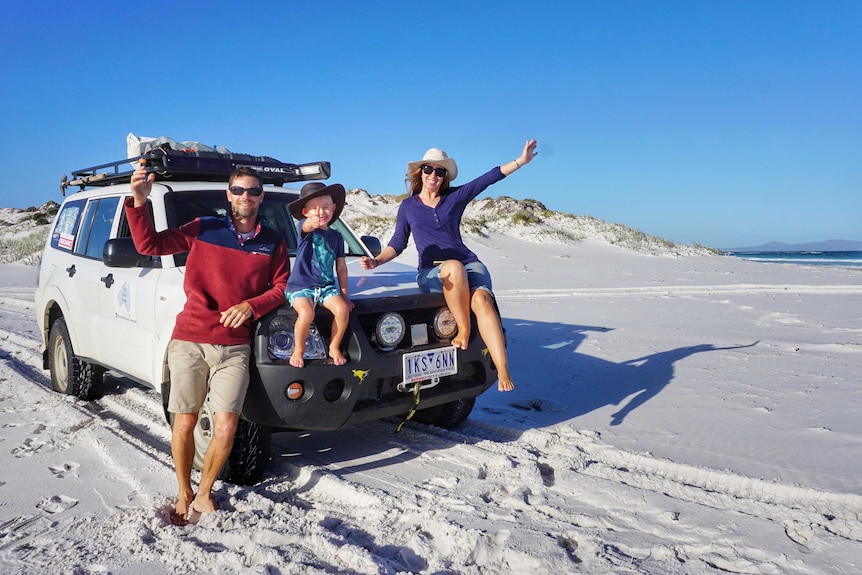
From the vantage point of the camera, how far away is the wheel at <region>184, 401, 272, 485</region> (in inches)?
155

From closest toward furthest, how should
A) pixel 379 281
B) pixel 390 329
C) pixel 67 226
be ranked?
1. pixel 390 329
2. pixel 379 281
3. pixel 67 226

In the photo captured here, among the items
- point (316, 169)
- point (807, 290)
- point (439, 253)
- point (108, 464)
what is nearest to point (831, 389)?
point (439, 253)

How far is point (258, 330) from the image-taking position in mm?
3746

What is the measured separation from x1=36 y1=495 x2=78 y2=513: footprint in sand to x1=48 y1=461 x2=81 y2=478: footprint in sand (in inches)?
15.5

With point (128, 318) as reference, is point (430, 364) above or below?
below

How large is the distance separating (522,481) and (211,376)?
1.93 meters

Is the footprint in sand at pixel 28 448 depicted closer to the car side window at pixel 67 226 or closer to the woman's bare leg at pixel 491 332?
the car side window at pixel 67 226

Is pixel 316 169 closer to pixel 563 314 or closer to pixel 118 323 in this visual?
pixel 118 323

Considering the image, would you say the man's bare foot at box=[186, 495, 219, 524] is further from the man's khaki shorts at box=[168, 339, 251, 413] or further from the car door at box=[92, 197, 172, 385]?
the car door at box=[92, 197, 172, 385]

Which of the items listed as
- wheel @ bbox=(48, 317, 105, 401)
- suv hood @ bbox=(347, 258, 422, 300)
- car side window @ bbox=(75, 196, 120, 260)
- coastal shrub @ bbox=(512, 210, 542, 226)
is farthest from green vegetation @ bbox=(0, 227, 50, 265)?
suv hood @ bbox=(347, 258, 422, 300)

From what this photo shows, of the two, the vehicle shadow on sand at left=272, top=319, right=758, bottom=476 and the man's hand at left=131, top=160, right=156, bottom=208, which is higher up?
the man's hand at left=131, top=160, right=156, bottom=208

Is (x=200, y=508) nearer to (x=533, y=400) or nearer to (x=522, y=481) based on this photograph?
(x=522, y=481)

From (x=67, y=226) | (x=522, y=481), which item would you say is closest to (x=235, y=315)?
(x=522, y=481)

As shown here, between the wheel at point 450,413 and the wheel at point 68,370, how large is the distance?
303 centimetres
